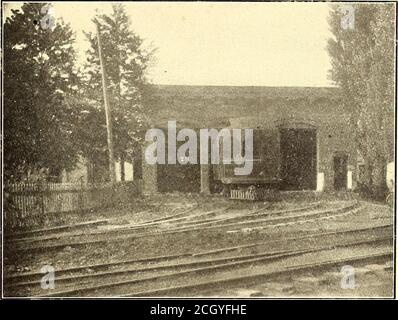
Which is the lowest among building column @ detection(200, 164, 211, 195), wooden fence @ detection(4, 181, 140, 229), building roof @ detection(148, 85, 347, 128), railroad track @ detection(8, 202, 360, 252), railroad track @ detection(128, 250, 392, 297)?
railroad track @ detection(128, 250, 392, 297)

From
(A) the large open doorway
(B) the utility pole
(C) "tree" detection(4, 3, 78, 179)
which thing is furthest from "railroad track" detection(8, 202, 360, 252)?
(C) "tree" detection(4, 3, 78, 179)

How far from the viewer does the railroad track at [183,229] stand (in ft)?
18.6

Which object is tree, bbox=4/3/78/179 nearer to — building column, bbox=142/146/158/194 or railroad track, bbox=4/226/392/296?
building column, bbox=142/146/158/194

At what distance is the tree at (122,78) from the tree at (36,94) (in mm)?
291

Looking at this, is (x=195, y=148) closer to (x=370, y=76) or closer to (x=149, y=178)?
(x=149, y=178)

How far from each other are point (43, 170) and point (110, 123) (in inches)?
39.9

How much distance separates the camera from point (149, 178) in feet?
19.3

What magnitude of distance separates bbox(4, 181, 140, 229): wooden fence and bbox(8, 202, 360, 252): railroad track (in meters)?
0.27

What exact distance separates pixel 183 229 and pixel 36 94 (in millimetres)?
2484

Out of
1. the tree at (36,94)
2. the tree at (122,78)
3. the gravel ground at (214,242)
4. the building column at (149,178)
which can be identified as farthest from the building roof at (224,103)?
the tree at (36,94)

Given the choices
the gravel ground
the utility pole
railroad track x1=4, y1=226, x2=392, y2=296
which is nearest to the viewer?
railroad track x1=4, y1=226, x2=392, y2=296
